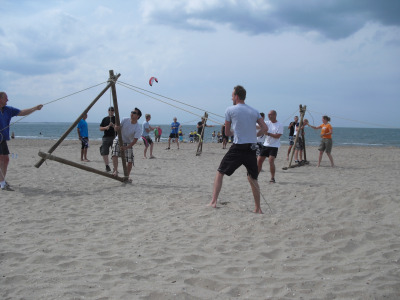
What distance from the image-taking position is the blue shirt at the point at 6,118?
6.07 metres

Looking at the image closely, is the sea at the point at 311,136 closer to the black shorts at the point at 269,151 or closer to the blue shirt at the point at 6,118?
the black shorts at the point at 269,151

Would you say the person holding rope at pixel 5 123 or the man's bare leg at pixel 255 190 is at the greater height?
the person holding rope at pixel 5 123

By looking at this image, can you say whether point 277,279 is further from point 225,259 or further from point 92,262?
point 92,262

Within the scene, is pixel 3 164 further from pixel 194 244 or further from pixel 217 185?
pixel 194 244

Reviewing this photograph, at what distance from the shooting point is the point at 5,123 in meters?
6.17

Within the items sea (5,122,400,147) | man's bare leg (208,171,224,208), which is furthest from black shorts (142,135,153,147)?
sea (5,122,400,147)

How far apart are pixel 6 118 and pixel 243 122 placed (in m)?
4.33

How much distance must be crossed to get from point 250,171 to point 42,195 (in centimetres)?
362

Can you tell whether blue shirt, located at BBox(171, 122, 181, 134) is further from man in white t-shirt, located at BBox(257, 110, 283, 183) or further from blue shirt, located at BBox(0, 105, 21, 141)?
blue shirt, located at BBox(0, 105, 21, 141)

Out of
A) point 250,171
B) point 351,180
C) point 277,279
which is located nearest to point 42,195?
point 250,171

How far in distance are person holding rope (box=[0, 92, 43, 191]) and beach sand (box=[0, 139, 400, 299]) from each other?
326mm

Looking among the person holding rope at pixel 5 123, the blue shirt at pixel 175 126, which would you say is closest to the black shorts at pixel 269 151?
the person holding rope at pixel 5 123

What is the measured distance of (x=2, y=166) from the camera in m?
6.29

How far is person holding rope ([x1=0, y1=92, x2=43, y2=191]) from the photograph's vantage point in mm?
6082
